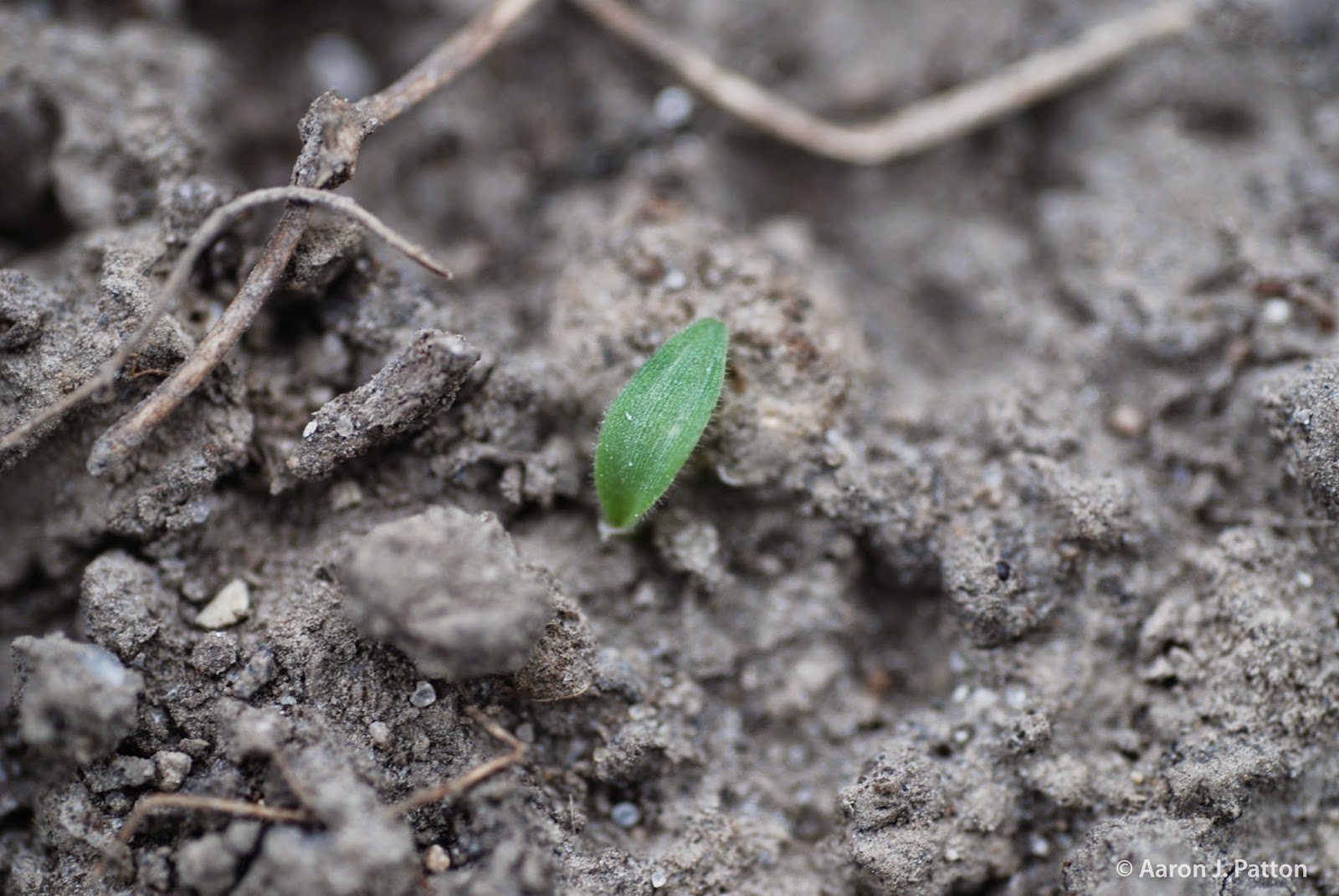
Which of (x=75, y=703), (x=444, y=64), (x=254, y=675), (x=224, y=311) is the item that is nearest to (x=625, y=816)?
(x=254, y=675)

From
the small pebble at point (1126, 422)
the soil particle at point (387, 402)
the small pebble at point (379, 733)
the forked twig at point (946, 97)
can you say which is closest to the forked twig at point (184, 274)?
the soil particle at point (387, 402)

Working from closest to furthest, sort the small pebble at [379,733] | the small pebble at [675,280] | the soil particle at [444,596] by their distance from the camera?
the soil particle at [444,596] < the small pebble at [379,733] < the small pebble at [675,280]

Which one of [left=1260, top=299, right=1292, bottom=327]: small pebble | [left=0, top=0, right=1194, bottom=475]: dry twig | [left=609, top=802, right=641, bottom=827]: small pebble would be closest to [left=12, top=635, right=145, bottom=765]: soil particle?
[left=609, top=802, right=641, bottom=827]: small pebble

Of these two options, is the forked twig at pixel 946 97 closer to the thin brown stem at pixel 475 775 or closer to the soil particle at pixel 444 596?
the soil particle at pixel 444 596

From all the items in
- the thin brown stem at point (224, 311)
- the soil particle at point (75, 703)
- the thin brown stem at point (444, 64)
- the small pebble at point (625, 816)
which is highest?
the thin brown stem at point (444, 64)

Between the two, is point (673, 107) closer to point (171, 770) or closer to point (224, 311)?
point (224, 311)

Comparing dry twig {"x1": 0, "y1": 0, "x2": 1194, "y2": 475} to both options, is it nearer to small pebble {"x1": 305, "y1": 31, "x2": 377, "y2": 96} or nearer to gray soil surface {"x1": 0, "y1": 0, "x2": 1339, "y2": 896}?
gray soil surface {"x1": 0, "y1": 0, "x2": 1339, "y2": 896}
